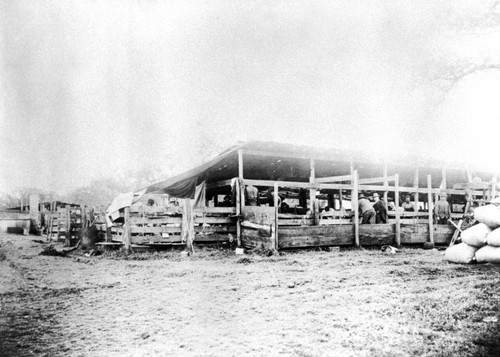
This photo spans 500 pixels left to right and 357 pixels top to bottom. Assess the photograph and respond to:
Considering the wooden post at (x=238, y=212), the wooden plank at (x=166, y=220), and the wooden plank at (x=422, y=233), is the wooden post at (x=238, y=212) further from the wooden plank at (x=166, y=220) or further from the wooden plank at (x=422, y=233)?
the wooden plank at (x=422, y=233)

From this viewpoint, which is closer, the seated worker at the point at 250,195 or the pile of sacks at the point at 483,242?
the pile of sacks at the point at 483,242

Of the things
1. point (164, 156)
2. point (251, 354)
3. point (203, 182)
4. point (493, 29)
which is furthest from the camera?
point (164, 156)

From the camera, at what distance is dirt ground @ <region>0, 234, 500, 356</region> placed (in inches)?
141

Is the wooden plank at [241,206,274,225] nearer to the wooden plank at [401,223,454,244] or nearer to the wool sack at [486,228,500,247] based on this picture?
the wooden plank at [401,223,454,244]

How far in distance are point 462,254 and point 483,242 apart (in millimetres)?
509

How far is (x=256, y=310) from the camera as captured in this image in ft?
15.7

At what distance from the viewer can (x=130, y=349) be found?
3576 mm

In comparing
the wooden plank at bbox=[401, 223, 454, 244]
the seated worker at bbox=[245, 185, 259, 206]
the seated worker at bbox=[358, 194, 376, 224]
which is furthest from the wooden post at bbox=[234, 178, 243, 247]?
the wooden plank at bbox=[401, 223, 454, 244]

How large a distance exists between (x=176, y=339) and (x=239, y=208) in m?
7.78

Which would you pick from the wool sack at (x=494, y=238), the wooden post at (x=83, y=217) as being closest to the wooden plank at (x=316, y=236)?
the wool sack at (x=494, y=238)

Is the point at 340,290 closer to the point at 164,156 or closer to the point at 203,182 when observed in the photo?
the point at 203,182

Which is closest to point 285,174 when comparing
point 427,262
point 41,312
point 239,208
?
point 239,208

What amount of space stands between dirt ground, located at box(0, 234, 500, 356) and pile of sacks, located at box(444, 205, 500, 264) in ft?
0.85

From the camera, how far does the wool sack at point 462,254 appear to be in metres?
8.13
